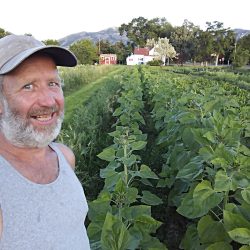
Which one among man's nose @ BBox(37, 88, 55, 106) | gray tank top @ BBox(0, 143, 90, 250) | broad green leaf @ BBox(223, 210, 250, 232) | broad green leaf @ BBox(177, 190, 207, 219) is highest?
man's nose @ BBox(37, 88, 55, 106)

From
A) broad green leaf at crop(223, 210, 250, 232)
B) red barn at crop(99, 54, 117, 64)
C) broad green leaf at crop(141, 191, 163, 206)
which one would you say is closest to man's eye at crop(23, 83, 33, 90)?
broad green leaf at crop(223, 210, 250, 232)

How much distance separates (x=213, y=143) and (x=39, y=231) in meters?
1.99

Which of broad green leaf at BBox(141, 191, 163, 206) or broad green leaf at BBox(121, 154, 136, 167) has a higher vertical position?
broad green leaf at BBox(121, 154, 136, 167)

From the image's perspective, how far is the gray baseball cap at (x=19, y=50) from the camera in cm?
161

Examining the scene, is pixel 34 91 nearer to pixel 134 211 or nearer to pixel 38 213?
pixel 38 213

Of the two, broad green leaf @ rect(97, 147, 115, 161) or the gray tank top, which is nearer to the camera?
the gray tank top

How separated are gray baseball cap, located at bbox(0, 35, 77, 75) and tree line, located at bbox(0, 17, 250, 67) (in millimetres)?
61259

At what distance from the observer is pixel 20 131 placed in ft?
5.56

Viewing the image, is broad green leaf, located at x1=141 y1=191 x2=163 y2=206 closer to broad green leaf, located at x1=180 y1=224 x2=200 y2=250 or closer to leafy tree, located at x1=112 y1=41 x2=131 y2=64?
broad green leaf, located at x1=180 y1=224 x2=200 y2=250

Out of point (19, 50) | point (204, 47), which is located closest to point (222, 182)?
point (19, 50)

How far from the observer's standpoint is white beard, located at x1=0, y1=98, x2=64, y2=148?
1.68 meters

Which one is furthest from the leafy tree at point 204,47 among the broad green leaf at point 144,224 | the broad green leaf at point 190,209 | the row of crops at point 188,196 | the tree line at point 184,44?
the broad green leaf at point 144,224

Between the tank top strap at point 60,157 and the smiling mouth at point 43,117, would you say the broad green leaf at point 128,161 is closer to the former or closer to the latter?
the tank top strap at point 60,157

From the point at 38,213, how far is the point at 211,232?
161 centimetres
